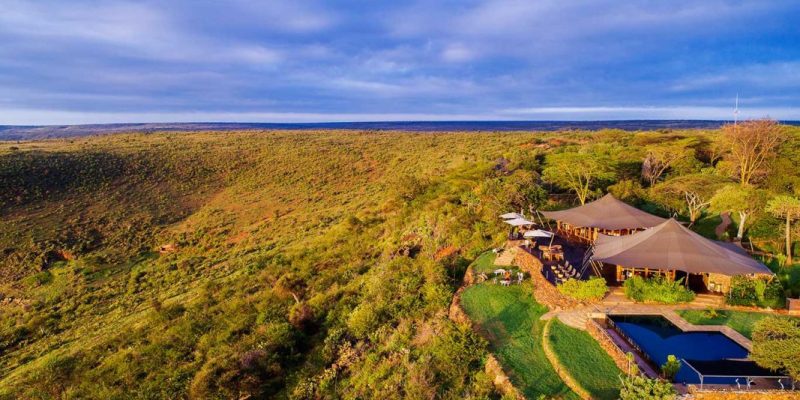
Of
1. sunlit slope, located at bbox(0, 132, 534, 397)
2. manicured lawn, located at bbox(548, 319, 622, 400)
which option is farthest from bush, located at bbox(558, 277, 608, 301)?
sunlit slope, located at bbox(0, 132, 534, 397)

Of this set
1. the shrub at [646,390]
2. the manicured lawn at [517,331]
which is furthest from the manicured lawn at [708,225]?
the shrub at [646,390]

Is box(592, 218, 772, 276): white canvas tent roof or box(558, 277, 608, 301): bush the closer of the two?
box(592, 218, 772, 276): white canvas tent roof

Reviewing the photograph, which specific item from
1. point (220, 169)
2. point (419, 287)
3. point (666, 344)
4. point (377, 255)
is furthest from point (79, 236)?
point (666, 344)

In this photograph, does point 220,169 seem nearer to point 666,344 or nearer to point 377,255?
point 377,255

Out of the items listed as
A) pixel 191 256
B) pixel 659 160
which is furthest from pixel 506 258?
pixel 659 160

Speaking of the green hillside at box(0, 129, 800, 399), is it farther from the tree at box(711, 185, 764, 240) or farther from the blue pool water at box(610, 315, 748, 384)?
the blue pool water at box(610, 315, 748, 384)

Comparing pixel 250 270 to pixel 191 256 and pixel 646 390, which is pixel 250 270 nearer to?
pixel 191 256
